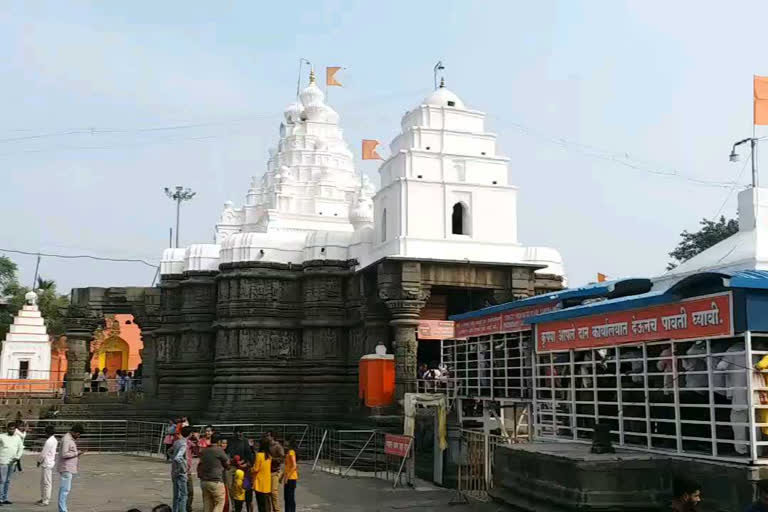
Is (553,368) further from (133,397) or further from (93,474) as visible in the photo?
(133,397)

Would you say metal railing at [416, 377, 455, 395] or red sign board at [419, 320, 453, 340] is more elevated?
red sign board at [419, 320, 453, 340]

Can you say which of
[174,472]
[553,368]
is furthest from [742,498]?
[174,472]

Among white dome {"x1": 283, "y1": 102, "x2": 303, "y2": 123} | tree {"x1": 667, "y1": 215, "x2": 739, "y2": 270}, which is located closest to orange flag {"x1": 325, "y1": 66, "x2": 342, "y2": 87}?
white dome {"x1": 283, "y1": 102, "x2": 303, "y2": 123}

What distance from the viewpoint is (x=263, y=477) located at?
1005 centimetres

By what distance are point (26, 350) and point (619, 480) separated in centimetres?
3192

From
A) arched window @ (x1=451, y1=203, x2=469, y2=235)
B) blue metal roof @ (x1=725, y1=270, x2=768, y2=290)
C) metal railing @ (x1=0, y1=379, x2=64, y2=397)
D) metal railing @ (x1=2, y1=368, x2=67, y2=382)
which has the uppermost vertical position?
arched window @ (x1=451, y1=203, x2=469, y2=235)

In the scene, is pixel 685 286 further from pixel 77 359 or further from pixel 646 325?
pixel 77 359

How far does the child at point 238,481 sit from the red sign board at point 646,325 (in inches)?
174

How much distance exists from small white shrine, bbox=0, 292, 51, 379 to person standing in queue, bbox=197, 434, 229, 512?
27.3 meters

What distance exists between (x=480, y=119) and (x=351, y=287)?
593 cm

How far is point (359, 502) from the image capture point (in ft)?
41.1

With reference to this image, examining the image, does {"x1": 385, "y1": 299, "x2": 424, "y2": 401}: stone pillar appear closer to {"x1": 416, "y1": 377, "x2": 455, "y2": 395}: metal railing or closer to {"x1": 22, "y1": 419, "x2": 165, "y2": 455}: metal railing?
{"x1": 416, "y1": 377, "x2": 455, "y2": 395}: metal railing

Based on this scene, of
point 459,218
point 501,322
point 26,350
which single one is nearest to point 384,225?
point 459,218

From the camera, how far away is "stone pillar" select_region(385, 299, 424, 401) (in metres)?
18.9
